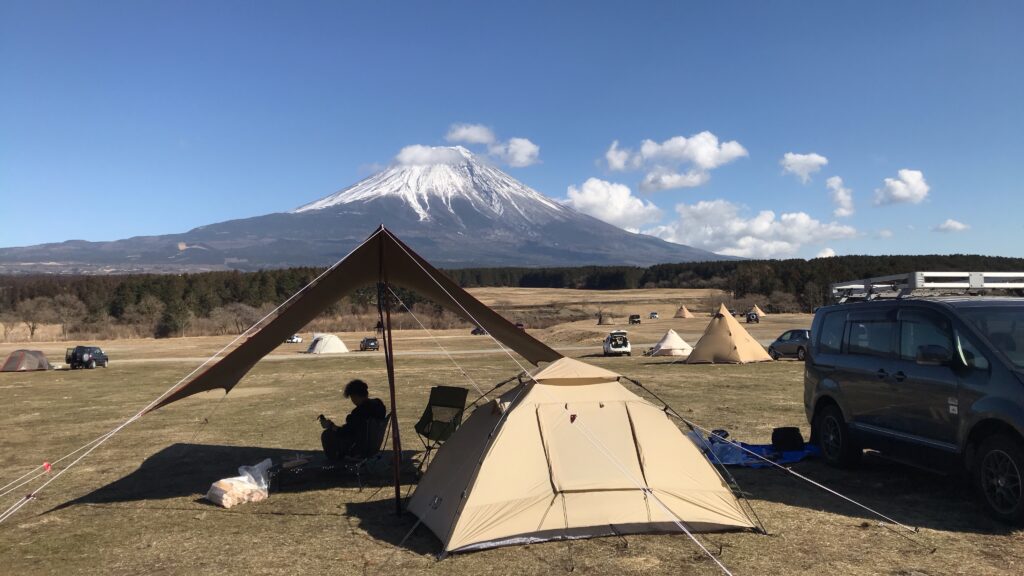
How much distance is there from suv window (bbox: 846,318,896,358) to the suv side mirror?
84cm

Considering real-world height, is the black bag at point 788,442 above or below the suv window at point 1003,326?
below

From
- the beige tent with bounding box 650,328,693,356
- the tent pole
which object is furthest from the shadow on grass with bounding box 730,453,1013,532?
the beige tent with bounding box 650,328,693,356

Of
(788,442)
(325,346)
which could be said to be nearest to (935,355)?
(788,442)

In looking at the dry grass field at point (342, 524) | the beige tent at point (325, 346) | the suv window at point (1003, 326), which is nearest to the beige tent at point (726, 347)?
the dry grass field at point (342, 524)

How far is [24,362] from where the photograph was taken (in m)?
31.9

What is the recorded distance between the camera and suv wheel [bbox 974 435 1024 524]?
6.14 metres

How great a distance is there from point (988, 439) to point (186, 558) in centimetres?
717

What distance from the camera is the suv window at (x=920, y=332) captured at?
7.23 m

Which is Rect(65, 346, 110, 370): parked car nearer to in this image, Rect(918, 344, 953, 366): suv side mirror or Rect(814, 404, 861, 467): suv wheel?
Rect(814, 404, 861, 467): suv wheel

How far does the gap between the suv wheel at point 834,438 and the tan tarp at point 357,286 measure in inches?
137

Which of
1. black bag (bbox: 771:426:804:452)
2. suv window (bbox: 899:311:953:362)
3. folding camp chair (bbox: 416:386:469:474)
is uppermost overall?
suv window (bbox: 899:311:953:362)

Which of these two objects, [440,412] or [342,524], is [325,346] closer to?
[440,412]

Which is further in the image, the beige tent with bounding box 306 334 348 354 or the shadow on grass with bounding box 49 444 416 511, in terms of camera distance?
the beige tent with bounding box 306 334 348 354

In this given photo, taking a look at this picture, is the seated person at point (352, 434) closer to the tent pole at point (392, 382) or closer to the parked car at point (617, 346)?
the tent pole at point (392, 382)
